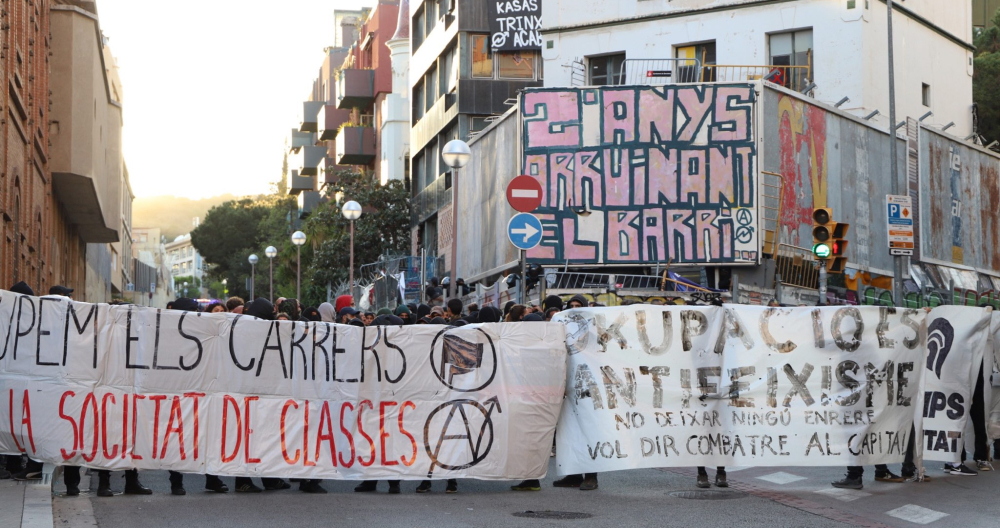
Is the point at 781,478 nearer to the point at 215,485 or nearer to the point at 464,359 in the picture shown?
the point at 464,359

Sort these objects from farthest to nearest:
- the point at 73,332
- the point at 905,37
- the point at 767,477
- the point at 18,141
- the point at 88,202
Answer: the point at 905,37, the point at 88,202, the point at 18,141, the point at 767,477, the point at 73,332

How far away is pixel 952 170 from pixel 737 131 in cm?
1220

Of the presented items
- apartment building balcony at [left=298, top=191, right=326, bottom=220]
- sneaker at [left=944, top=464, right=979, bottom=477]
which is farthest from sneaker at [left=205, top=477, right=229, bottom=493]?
apartment building balcony at [left=298, top=191, right=326, bottom=220]

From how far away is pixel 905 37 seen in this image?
3822 centimetres

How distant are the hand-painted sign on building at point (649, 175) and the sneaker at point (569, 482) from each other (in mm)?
19033

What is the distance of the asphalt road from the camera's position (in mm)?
9375

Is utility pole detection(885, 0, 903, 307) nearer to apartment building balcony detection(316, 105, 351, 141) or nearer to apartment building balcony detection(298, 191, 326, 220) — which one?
apartment building balcony detection(316, 105, 351, 141)

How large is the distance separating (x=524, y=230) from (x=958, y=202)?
88.0ft

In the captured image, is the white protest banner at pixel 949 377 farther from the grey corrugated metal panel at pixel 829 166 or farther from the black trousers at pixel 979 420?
the grey corrugated metal panel at pixel 829 166

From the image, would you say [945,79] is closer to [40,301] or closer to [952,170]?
[952,170]

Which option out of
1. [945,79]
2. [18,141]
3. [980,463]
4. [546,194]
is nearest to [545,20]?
[546,194]

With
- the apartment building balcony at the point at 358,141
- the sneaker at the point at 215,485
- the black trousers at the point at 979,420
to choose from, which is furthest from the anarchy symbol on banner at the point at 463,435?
the apartment building balcony at the point at 358,141

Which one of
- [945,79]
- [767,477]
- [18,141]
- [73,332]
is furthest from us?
[945,79]

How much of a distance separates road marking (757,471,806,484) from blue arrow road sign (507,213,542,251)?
5.32m
